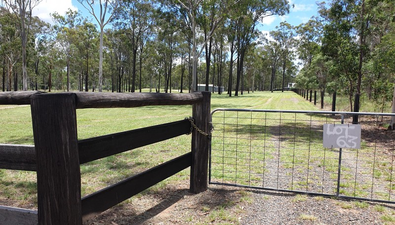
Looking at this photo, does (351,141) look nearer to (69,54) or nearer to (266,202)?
(266,202)

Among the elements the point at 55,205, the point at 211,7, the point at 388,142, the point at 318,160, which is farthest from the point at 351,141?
the point at 211,7

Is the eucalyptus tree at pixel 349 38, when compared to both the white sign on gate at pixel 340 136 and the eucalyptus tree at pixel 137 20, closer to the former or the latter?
the white sign on gate at pixel 340 136

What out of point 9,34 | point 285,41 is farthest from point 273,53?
point 9,34

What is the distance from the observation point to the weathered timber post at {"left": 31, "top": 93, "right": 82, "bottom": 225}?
1.97 metres

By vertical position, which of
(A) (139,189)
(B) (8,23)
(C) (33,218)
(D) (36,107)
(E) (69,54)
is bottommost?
(A) (139,189)

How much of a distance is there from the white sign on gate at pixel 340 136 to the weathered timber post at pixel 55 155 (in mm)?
3670

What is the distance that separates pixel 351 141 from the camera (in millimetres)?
4230

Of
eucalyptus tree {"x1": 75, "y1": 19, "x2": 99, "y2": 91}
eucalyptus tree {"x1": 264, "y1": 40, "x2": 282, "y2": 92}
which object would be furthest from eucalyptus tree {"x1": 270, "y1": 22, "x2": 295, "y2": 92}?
eucalyptus tree {"x1": 75, "y1": 19, "x2": 99, "y2": 91}

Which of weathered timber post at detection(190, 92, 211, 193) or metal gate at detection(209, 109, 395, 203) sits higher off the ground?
weathered timber post at detection(190, 92, 211, 193)

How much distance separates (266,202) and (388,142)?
6665 millimetres

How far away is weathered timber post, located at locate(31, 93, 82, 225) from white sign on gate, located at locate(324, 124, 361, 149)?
367cm

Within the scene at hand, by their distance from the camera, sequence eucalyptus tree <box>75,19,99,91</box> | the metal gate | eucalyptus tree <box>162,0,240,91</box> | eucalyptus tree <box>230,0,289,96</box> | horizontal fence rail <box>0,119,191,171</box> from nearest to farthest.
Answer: horizontal fence rail <box>0,119,191,171</box> < the metal gate < eucalyptus tree <box>162,0,240,91</box> < eucalyptus tree <box>230,0,289,96</box> < eucalyptus tree <box>75,19,99,91</box>

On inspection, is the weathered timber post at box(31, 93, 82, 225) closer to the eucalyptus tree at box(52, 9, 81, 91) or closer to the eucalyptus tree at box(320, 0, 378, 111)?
the eucalyptus tree at box(320, 0, 378, 111)

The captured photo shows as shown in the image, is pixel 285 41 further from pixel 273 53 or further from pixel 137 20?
pixel 137 20
